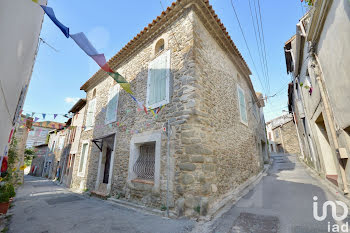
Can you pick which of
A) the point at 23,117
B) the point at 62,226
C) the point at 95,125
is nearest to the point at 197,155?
the point at 62,226

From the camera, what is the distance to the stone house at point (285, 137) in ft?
64.6

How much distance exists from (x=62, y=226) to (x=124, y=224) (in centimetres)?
134

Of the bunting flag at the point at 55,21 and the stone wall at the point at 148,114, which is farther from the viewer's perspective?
the stone wall at the point at 148,114

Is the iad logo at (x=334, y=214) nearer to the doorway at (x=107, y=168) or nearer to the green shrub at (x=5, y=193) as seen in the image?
the doorway at (x=107, y=168)

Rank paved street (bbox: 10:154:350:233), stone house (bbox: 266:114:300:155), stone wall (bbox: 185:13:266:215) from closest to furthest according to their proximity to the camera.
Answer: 1. paved street (bbox: 10:154:350:233)
2. stone wall (bbox: 185:13:266:215)
3. stone house (bbox: 266:114:300:155)

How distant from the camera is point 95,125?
8.35 metres

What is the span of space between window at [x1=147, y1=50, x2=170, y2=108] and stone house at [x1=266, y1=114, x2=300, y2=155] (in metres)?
20.1

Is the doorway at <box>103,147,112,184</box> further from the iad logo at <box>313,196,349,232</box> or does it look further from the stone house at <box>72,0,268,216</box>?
the iad logo at <box>313,196,349,232</box>

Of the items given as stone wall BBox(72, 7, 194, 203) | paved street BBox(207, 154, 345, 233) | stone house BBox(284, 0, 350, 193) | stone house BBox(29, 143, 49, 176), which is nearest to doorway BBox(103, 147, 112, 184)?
stone wall BBox(72, 7, 194, 203)

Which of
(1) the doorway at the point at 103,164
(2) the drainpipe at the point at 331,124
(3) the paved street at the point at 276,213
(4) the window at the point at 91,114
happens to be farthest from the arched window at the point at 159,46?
(3) the paved street at the point at 276,213

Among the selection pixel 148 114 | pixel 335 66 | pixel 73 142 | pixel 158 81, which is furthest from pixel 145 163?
pixel 73 142

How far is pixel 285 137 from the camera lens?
20766 millimetres

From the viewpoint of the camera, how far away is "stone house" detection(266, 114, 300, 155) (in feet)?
64.6

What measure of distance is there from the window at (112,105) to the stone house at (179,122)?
0.16 feet
